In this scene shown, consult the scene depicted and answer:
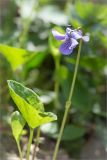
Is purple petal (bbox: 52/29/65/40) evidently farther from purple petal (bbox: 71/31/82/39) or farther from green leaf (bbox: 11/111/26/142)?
green leaf (bbox: 11/111/26/142)

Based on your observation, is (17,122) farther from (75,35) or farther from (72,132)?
(72,132)

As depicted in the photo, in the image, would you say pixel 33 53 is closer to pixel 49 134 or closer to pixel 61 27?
pixel 61 27

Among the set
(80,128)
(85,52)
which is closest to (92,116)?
(80,128)

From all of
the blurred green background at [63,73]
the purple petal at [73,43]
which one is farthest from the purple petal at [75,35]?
the blurred green background at [63,73]

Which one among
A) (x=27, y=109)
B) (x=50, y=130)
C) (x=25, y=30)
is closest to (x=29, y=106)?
(x=27, y=109)

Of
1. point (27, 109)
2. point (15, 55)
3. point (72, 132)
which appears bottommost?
point (72, 132)

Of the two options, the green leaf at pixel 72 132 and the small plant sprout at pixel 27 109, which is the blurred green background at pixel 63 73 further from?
the small plant sprout at pixel 27 109
